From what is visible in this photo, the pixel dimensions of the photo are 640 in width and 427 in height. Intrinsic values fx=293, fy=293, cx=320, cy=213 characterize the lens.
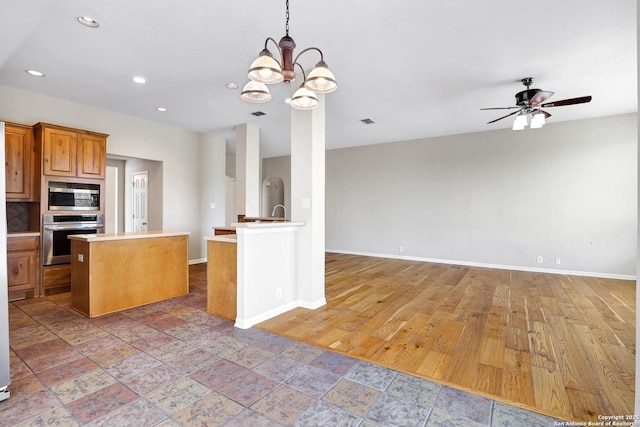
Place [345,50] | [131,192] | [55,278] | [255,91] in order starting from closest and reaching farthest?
[255,91]
[345,50]
[55,278]
[131,192]

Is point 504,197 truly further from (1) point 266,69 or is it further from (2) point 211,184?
(2) point 211,184

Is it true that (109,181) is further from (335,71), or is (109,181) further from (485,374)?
(485,374)

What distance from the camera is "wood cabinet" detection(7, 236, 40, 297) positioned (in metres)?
3.83

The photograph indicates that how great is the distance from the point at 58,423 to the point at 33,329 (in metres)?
1.91

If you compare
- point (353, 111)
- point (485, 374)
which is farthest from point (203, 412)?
point (353, 111)

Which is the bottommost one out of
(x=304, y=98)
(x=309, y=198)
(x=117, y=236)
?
(x=117, y=236)

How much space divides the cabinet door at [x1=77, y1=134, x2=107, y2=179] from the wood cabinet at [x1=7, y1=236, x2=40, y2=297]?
1.13 metres

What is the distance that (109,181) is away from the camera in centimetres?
702

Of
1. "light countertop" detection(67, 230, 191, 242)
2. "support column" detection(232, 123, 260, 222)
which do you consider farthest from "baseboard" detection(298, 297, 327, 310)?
"support column" detection(232, 123, 260, 222)

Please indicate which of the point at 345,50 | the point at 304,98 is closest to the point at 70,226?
the point at 304,98

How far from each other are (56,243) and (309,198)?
372cm

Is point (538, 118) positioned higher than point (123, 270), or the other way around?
point (538, 118)

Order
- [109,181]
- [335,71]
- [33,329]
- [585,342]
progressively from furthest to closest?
1. [109,181]
2. [335,71]
3. [33,329]
4. [585,342]

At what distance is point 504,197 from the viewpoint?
20.1 ft
